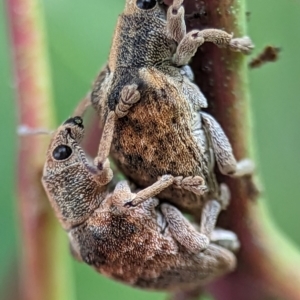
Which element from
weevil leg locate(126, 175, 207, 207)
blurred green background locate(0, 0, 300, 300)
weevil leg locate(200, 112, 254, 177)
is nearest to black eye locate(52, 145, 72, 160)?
weevil leg locate(126, 175, 207, 207)

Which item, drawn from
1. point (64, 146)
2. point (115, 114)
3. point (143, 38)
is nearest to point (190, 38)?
point (143, 38)

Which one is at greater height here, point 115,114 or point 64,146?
point 115,114

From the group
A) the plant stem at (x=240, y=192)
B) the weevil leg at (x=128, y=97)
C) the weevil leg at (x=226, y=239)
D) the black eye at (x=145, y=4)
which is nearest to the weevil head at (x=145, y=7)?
the black eye at (x=145, y=4)

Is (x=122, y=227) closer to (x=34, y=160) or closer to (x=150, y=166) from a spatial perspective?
(x=150, y=166)

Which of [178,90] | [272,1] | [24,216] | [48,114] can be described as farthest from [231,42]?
[272,1]

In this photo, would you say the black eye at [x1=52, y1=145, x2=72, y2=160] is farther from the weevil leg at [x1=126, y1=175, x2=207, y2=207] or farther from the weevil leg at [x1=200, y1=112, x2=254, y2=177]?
the weevil leg at [x1=200, y1=112, x2=254, y2=177]

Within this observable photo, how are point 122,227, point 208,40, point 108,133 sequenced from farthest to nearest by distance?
1. point 122,227
2. point 108,133
3. point 208,40

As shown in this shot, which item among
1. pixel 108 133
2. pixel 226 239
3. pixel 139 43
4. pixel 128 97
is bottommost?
pixel 226 239
